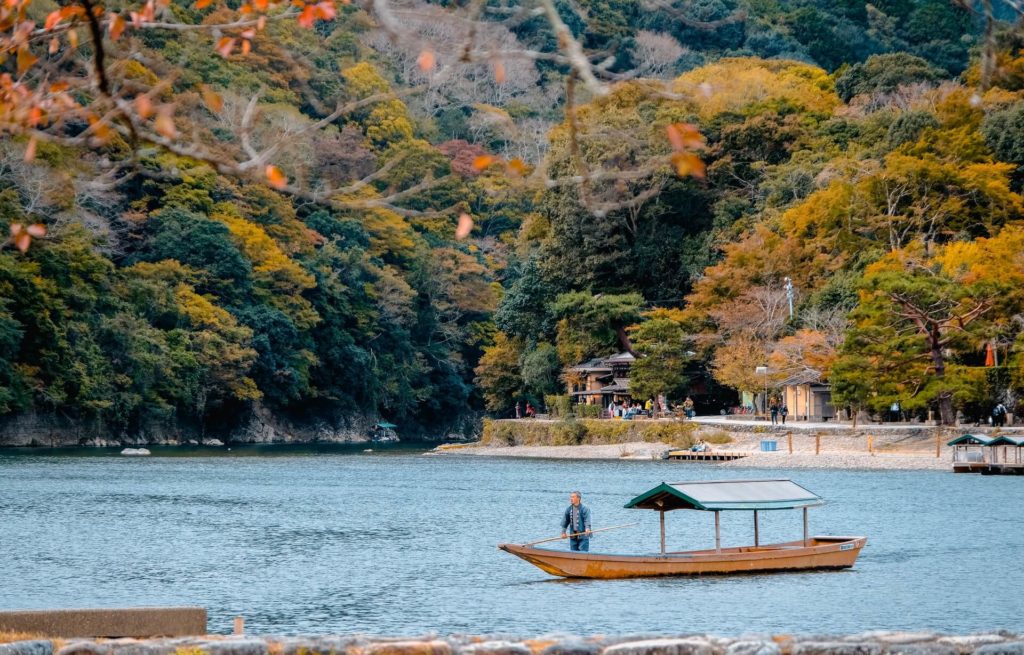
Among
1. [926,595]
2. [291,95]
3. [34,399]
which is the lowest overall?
[926,595]

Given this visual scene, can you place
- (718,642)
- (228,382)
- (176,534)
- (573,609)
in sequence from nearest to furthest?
1. (718,642)
2. (573,609)
3. (176,534)
4. (228,382)

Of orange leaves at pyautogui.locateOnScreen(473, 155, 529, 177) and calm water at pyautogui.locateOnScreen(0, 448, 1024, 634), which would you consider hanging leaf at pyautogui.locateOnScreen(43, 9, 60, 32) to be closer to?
orange leaves at pyautogui.locateOnScreen(473, 155, 529, 177)

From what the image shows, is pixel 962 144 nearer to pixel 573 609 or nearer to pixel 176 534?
pixel 176 534

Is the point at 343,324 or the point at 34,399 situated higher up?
the point at 343,324

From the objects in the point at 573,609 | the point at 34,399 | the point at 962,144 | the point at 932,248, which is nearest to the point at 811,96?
the point at 962,144

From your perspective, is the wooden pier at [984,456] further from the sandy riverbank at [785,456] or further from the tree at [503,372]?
the tree at [503,372]

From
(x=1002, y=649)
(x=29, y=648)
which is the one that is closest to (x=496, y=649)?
(x=29, y=648)

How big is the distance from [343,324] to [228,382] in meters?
11.8

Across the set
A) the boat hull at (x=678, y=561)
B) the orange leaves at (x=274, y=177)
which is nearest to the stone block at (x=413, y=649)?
the orange leaves at (x=274, y=177)

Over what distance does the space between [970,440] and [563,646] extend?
40.6 m

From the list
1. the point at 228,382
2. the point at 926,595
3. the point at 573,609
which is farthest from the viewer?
the point at 228,382

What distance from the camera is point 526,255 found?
8988 cm

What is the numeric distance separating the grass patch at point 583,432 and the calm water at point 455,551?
9.49 metres

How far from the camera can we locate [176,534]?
1303 inches
